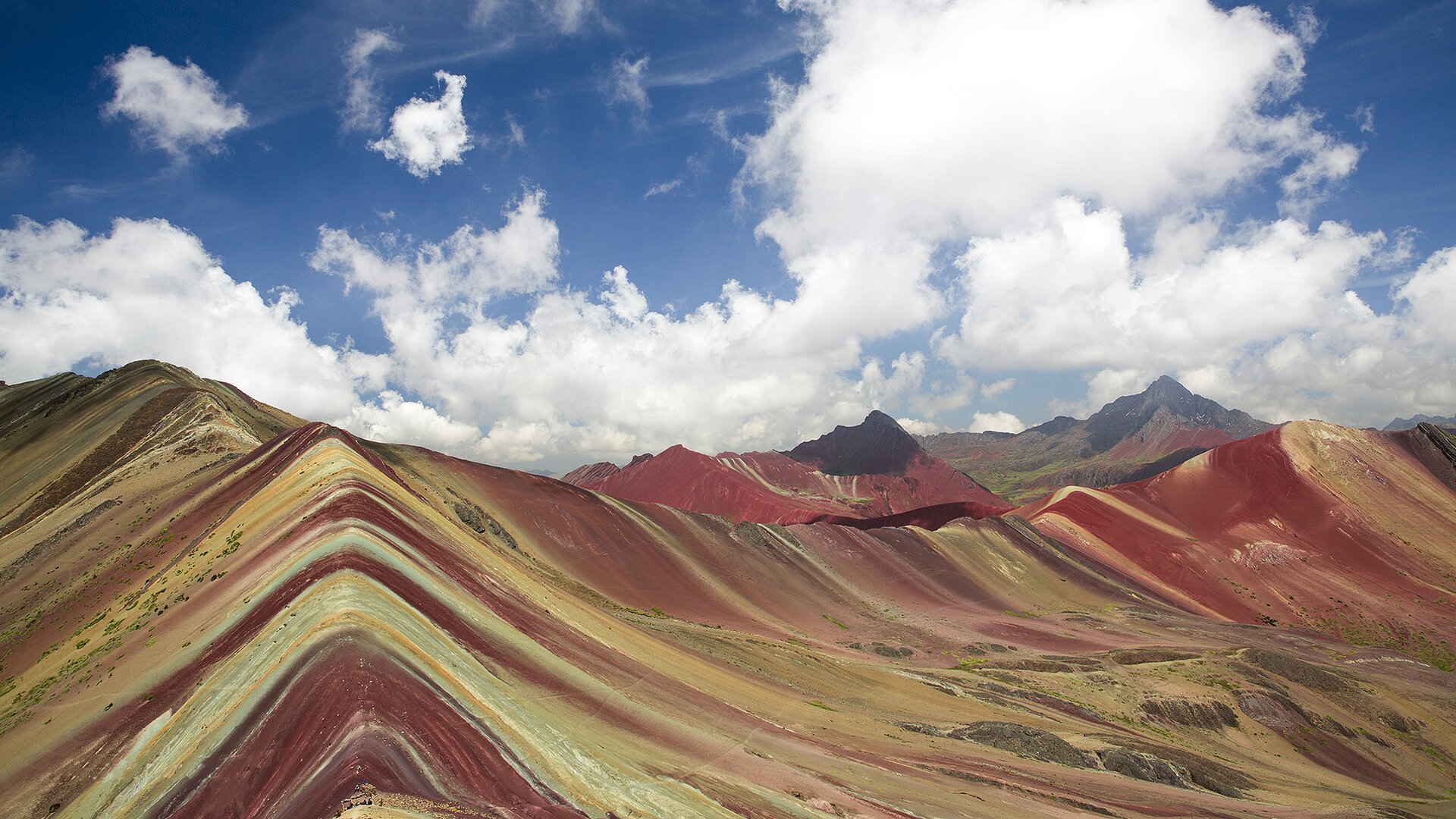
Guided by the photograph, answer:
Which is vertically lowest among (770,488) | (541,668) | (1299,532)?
(541,668)

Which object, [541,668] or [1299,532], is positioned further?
[1299,532]

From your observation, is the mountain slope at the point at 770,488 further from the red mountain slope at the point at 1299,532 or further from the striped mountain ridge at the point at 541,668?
the striped mountain ridge at the point at 541,668

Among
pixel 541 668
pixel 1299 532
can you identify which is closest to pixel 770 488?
pixel 1299 532

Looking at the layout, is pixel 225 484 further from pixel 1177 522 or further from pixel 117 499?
pixel 1177 522

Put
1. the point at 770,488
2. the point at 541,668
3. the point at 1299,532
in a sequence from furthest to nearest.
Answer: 1. the point at 770,488
2. the point at 1299,532
3. the point at 541,668

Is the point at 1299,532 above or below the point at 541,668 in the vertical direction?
above

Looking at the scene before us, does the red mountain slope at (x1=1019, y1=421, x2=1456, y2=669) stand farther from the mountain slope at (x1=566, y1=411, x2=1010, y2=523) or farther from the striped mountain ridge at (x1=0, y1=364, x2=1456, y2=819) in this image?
the mountain slope at (x1=566, y1=411, x2=1010, y2=523)

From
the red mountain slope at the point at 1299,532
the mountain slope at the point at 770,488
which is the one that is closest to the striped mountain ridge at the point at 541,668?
the red mountain slope at the point at 1299,532

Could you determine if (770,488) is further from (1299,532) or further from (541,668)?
(541,668)
